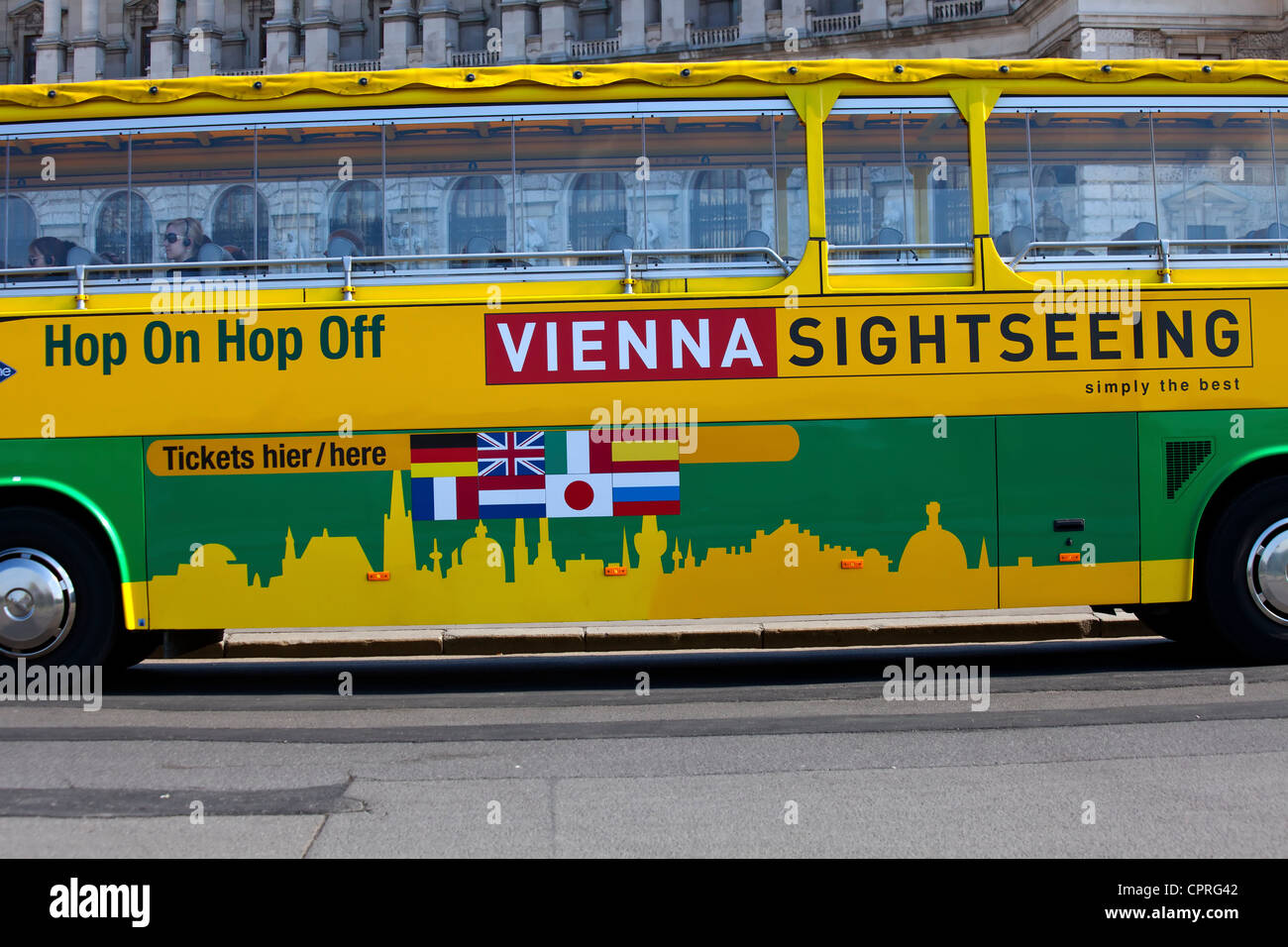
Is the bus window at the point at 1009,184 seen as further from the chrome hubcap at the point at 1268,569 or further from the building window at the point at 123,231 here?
the building window at the point at 123,231

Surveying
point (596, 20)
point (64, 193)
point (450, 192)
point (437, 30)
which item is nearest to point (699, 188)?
point (450, 192)

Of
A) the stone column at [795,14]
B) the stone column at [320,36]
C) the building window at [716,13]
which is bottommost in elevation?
the stone column at [795,14]

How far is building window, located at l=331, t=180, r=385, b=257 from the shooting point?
7.96 metres

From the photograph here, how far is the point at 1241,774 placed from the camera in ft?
18.5

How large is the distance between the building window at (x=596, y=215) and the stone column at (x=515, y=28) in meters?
49.9

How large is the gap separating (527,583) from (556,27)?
5065 centimetres

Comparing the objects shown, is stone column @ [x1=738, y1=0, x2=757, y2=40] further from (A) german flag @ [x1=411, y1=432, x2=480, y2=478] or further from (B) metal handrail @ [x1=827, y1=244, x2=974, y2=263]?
(A) german flag @ [x1=411, y1=432, x2=480, y2=478]

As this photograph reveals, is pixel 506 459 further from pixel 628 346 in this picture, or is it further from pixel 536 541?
pixel 628 346

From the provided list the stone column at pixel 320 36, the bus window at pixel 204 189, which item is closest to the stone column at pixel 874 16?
the stone column at pixel 320 36

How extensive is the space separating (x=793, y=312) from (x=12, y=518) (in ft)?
16.5

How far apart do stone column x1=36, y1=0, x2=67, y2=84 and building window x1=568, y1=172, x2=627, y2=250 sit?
6133 cm

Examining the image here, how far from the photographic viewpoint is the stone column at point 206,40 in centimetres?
5859

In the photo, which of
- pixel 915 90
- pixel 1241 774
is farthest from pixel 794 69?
pixel 1241 774

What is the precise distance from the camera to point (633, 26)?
52.2 meters
